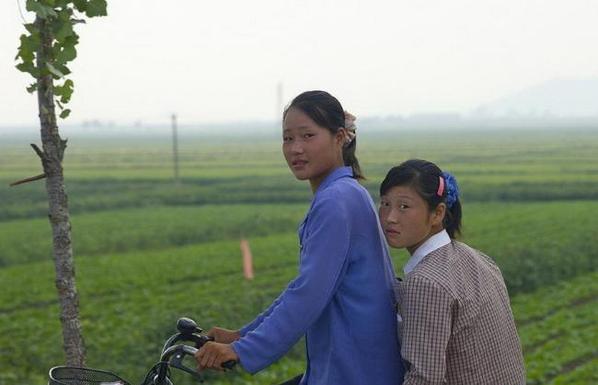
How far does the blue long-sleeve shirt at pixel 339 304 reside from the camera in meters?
2.46

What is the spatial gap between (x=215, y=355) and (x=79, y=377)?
443 millimetres

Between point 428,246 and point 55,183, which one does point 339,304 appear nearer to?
point 428,246

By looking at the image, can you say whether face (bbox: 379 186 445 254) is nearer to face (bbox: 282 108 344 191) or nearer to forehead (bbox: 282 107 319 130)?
face (bbox: 282 108 344 191)

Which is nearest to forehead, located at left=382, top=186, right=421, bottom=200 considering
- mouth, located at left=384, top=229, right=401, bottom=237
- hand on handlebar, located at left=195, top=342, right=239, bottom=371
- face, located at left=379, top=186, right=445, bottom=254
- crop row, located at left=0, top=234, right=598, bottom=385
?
face, located at left=379, top=186, right=445, bottom=254

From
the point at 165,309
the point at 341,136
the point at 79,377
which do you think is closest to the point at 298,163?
the point at 341,136

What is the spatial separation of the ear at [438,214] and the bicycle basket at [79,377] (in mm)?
1168

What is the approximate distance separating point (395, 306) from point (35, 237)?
761 inches

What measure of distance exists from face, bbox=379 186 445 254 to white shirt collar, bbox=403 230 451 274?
25 mm

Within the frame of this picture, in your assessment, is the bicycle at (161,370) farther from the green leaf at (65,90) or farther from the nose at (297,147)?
the green leaf at (65,90)

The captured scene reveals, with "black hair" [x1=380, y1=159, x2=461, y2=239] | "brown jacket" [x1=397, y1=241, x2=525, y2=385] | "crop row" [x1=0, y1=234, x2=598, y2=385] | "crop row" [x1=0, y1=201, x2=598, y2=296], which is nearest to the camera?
"brown jacket" [x1=397, y1=241, x2=525, y2=385]

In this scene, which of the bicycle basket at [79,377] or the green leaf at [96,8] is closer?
the bicycle basket at [79,377]

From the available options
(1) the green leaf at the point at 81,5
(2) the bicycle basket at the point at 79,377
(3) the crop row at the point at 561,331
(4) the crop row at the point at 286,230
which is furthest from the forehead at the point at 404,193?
(4) the crop row at the point at 286,230

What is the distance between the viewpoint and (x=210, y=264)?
15523mm

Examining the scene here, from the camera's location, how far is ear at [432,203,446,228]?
266 centimetres
